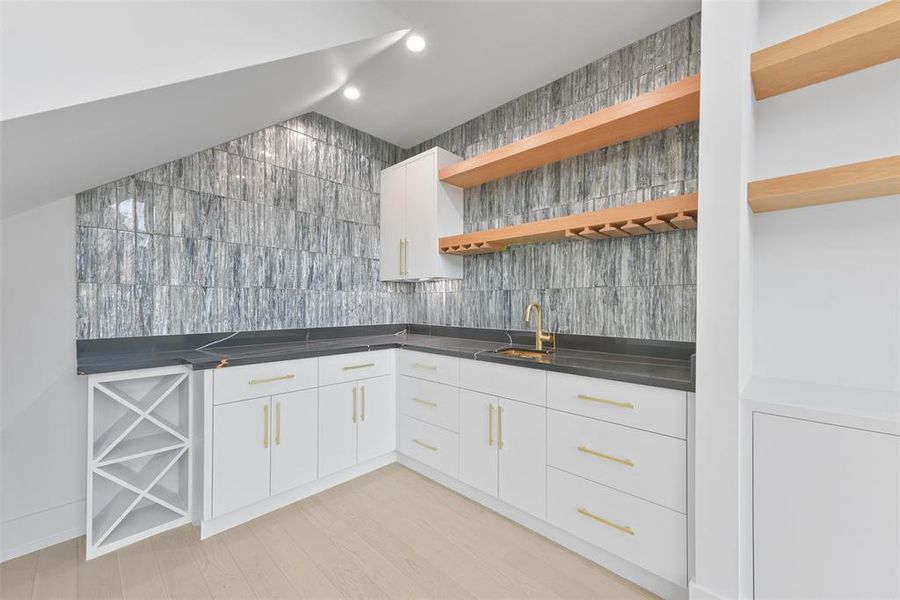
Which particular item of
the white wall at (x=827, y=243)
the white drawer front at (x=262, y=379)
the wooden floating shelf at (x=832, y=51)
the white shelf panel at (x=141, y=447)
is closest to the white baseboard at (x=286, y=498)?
the white shelf panel at (x=141, y=447)

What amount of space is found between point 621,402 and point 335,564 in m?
1.47

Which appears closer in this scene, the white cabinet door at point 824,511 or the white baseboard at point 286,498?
the white cabinet door at point 824,511

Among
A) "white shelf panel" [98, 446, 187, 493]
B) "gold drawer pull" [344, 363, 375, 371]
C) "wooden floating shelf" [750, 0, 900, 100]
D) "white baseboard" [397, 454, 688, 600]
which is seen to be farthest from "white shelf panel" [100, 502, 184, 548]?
"wooden floating shelf" [750, 0, 900, 100]

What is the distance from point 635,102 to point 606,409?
149cm

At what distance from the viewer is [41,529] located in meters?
1.81

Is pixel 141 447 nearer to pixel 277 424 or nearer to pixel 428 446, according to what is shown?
pixel 277 424

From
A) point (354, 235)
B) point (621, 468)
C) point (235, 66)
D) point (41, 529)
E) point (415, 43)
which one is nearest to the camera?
point (235, 66)

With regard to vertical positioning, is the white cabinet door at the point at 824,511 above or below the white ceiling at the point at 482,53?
below

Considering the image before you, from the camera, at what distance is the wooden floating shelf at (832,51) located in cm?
116

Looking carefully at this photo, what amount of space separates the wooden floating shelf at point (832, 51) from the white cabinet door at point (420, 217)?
197 cm

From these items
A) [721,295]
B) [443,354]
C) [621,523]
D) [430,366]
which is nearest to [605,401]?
[621,523]

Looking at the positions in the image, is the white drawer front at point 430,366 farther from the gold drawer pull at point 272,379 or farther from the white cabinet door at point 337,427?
the gold drawer pull at point 272,379

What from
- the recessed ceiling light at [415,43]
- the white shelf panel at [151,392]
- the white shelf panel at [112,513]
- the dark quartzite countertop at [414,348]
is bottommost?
the white shelf panel at [112,513]

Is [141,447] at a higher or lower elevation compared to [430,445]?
higher
